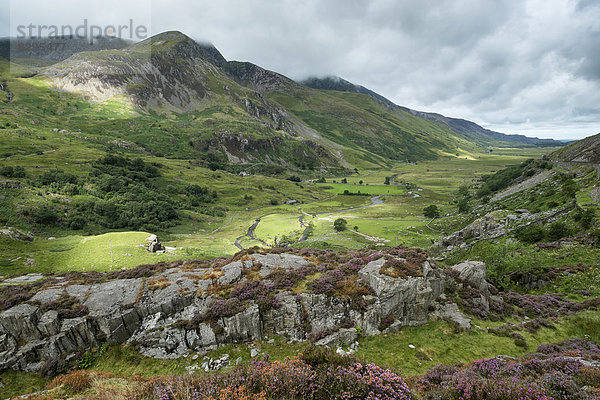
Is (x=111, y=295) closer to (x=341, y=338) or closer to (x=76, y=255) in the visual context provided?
(x=341, y=338)

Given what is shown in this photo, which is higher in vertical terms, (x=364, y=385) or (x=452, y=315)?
(x=364, y=385)

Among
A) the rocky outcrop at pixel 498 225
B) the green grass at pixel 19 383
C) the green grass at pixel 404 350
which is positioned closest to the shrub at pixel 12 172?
the green grass at pixel 19 383

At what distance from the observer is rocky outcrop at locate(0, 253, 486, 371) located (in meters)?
17.1

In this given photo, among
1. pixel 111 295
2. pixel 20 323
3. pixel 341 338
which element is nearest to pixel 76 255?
pixel 20 323

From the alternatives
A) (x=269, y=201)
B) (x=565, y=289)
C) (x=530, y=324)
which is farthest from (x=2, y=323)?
(x=269, y=201)

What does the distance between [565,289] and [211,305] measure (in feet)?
117

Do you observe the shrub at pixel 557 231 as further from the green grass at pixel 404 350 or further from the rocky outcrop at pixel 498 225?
the green grass at pixel 404 350

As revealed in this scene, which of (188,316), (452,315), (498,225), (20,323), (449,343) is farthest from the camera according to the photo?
(498,225)

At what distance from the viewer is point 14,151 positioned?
340 ft

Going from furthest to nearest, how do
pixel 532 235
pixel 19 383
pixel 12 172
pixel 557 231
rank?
pixel 12 172 < pixel 532 235 < pixel 557 231 < pixel 19 383

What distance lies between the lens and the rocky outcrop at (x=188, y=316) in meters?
17.1

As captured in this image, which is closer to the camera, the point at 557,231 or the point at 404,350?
the point at 404,350

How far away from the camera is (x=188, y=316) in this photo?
19.2 meters

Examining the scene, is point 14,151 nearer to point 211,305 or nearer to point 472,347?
point 211,305
